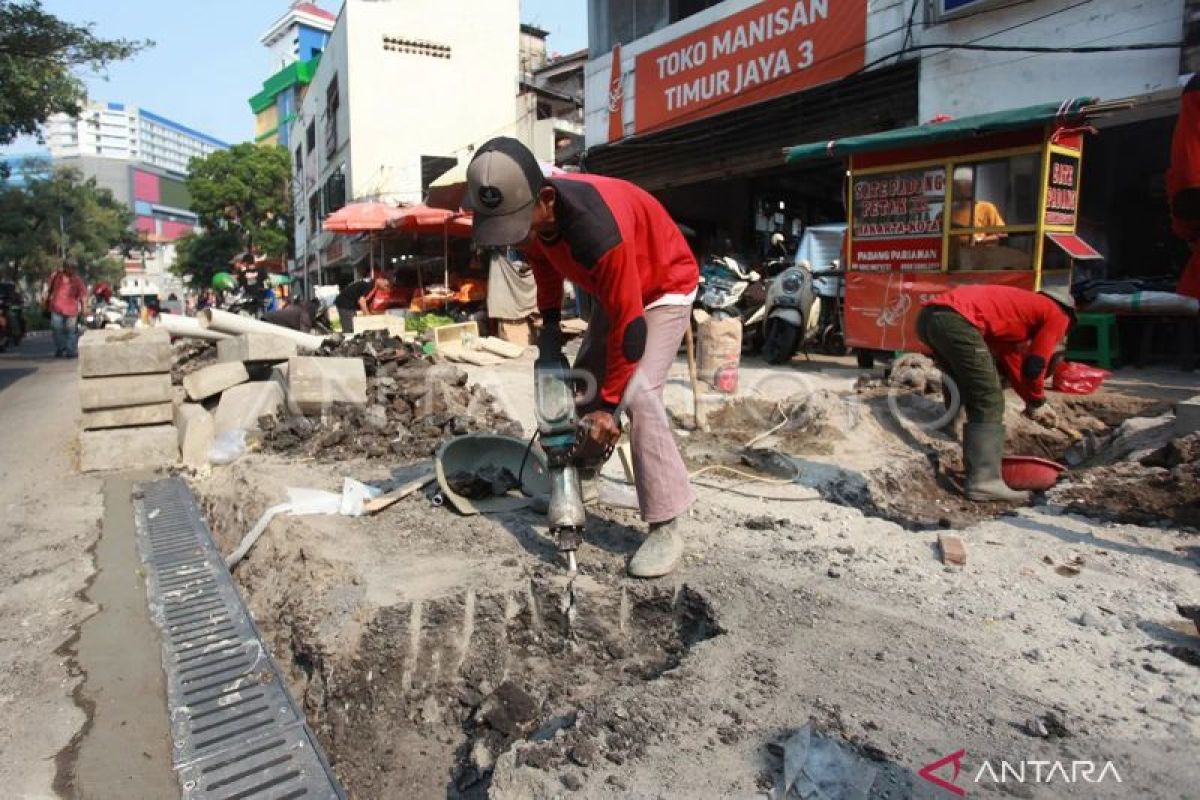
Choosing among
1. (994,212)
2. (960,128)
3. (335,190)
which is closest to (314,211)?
(335,190)

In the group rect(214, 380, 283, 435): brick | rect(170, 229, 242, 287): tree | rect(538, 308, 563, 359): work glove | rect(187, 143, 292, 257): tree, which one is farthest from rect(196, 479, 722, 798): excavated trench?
rect(170, 229, 242, 287): tree

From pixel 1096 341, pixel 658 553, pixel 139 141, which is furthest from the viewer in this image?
pixel 139 141

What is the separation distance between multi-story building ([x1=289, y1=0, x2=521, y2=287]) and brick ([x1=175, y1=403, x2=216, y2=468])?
1864cm

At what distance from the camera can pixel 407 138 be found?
24.4 m

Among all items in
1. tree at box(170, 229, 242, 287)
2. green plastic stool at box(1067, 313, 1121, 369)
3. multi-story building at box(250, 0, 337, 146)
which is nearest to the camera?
green plastic stool at box(1067, 313, 1121, 369)

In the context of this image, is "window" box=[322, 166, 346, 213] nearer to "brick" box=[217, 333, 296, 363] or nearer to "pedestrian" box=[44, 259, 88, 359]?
"pedestrian" box=[44, 259, 88, 359]

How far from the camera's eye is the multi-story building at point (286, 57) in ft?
156

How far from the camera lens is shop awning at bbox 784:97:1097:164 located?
5859mm

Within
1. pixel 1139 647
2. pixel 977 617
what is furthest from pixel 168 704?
pixel 1139 647

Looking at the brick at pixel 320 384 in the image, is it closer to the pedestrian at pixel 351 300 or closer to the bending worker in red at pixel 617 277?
the bending worker in red at pixel 617 277

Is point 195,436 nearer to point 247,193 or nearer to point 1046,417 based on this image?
point 1046,417

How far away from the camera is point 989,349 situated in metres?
4.21

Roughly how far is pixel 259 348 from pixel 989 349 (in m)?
5.60

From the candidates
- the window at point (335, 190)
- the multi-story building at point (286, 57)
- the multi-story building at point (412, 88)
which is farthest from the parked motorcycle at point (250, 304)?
the multi-story building at point (286, 57)
